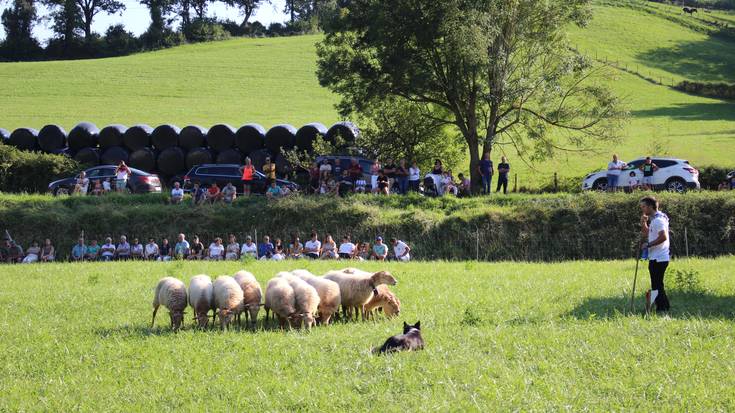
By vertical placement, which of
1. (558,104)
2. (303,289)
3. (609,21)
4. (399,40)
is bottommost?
(303,289)

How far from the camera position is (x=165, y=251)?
28.7m

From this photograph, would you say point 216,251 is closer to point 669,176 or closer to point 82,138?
point 669,176

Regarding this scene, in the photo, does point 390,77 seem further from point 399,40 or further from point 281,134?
point 281,134

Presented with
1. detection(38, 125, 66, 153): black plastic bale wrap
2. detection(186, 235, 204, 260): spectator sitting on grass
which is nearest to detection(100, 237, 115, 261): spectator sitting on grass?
detection(186, 235, 204, 260): spectator sitting on grass

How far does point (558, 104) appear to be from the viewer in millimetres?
36062

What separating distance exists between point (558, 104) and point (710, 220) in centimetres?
1033

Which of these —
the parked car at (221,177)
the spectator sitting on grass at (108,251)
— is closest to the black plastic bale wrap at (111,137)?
the parked car at (221,177)

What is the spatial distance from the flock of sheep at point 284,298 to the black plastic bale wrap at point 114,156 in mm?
27306

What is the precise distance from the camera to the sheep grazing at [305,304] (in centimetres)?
1338

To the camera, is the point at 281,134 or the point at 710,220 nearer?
the point at 710,220

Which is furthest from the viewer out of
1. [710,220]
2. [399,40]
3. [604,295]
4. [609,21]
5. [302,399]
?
[609,21]

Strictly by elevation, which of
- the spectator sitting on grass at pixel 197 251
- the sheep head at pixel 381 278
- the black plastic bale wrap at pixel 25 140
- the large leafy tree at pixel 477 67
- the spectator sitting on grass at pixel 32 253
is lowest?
the spectator sitting on grass at pixel 32 253

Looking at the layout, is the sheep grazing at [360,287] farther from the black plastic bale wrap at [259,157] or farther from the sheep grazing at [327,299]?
the black plastic bale wrap at [259,157]

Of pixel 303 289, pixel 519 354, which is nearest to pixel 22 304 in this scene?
pixel 303 289
